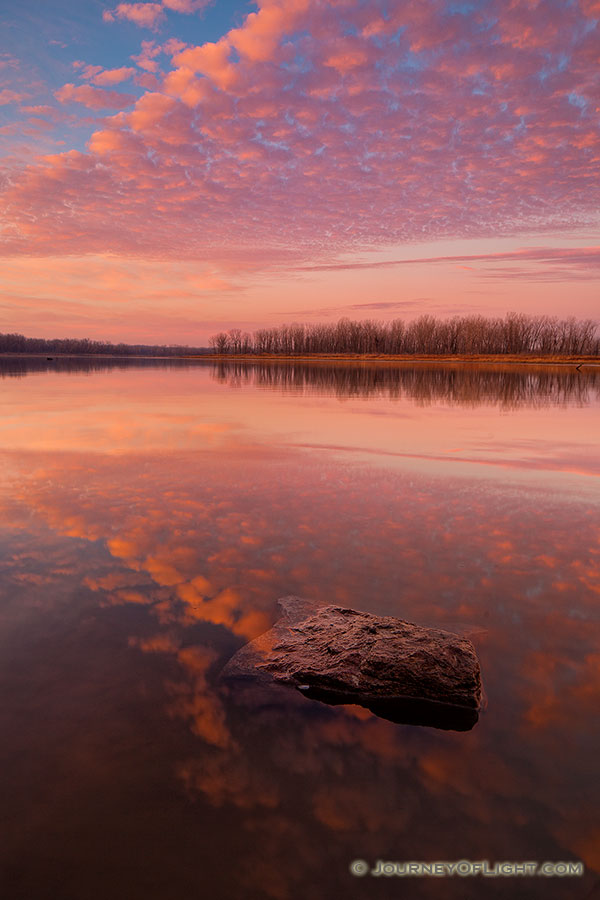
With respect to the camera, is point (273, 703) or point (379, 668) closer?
point (273, 703)

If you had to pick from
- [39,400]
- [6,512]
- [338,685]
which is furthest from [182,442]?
[39,400]

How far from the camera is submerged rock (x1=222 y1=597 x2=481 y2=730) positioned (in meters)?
3.74

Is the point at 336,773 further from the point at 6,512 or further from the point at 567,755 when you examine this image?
the point at 6,512

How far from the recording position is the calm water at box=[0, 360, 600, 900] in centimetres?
265

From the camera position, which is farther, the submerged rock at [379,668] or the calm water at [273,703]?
the submerged rock at [379,668]

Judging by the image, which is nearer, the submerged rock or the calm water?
the calm water

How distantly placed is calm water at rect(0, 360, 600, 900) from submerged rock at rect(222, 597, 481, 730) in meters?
0.16

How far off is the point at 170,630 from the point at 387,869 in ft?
8.58

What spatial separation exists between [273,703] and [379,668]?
89cm

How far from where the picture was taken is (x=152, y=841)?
269 centimetres

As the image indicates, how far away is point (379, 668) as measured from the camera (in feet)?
13.0

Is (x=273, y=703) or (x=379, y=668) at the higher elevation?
(x=379, y=668)

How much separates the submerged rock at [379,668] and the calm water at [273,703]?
161mm

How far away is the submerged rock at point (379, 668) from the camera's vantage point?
3.74 meters
